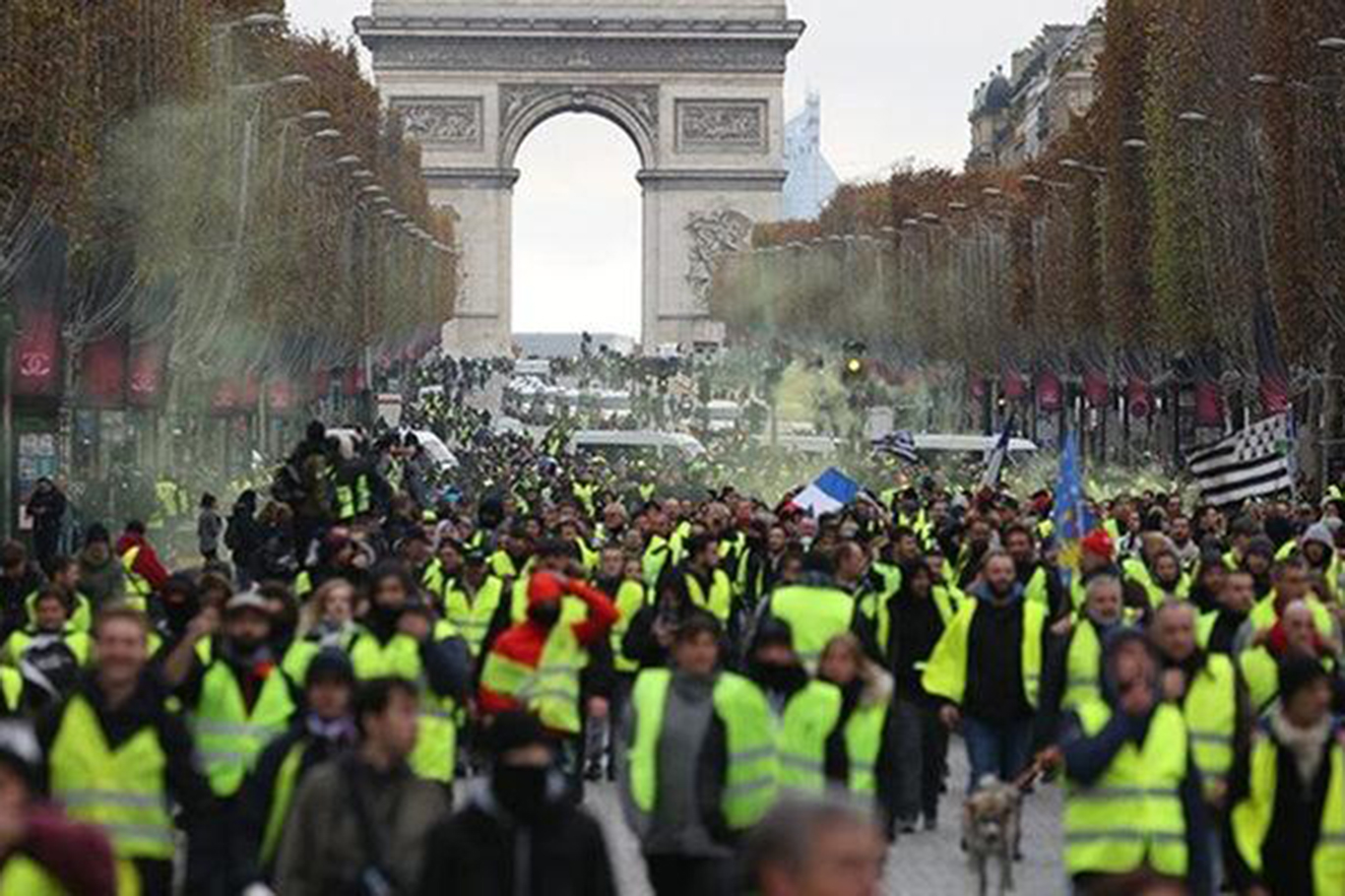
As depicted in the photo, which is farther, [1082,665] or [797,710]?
[1082,665]

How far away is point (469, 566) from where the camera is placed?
2420 centimetres

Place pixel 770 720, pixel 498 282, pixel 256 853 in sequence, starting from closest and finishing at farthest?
1. pixel 256 853
2. pixel 770 720
3. pixel 498 282

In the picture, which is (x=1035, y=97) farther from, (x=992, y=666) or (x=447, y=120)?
(x=992, y=666)

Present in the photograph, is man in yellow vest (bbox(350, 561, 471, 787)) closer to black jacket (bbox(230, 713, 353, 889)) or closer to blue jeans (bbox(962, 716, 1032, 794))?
black jacket (bbox(230, 713, 353, 889))

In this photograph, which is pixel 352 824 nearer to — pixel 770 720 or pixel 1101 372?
pixel 770 720

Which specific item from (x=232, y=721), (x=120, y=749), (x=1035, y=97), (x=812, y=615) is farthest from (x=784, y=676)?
(x=1035, y=97)

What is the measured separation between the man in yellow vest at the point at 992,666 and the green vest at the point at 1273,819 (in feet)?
19.6

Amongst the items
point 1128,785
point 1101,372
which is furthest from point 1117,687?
point 1101,372

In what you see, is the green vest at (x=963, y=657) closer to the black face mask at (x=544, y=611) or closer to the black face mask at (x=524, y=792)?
the black face mask at (x=544, y=611)

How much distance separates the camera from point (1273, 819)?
1321cm

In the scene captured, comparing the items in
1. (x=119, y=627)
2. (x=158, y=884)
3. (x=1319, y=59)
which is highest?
(x=1319, y=59)

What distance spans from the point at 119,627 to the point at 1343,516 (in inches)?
897

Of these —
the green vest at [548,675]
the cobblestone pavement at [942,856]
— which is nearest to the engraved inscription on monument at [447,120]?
the cobblestone pavement at [942,856]

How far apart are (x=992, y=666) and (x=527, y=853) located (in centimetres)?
917
